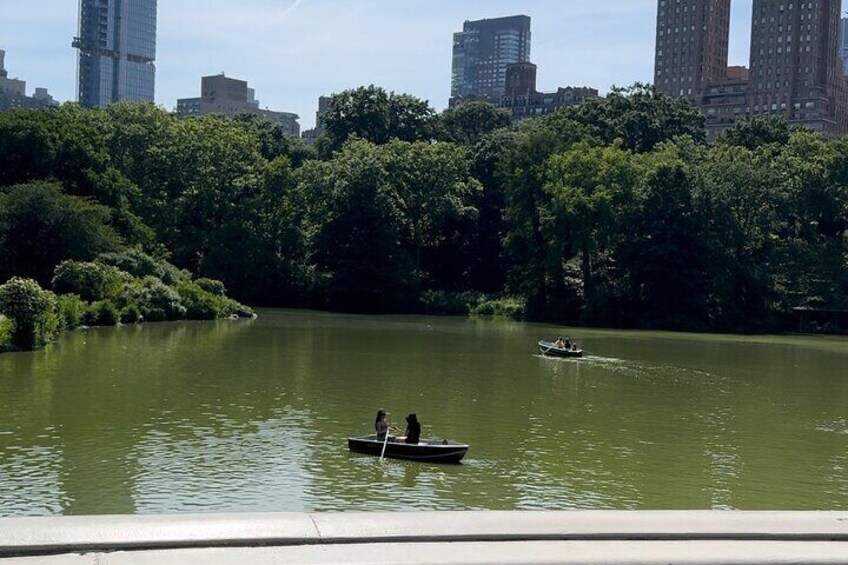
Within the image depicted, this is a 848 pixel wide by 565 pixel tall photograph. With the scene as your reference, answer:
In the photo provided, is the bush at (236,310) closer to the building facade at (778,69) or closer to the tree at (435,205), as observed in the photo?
the tree at (435,205)

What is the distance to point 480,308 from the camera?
3098 inches

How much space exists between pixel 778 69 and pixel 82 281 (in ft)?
515

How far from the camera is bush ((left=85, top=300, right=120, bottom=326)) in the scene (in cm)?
4944

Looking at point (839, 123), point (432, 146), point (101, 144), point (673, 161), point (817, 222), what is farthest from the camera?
point (839, 123)

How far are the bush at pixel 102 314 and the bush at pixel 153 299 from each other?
6.41 ft

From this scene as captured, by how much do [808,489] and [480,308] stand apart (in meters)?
60.7

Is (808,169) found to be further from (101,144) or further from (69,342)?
(69,342)

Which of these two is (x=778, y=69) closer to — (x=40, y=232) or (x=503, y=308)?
(x=503, y=308)

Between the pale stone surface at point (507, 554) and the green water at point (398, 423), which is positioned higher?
the pale stone surface at point (507, 554)

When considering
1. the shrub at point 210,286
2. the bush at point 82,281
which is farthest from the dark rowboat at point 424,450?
the shrub at point 210,286

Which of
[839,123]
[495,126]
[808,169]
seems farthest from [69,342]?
[839,123]

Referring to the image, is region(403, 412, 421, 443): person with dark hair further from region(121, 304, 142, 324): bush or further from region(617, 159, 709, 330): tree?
region(617, 159, 709, 330): tree

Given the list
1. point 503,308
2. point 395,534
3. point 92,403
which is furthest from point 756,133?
point 395,534

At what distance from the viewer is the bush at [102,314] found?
49438 millimetres
